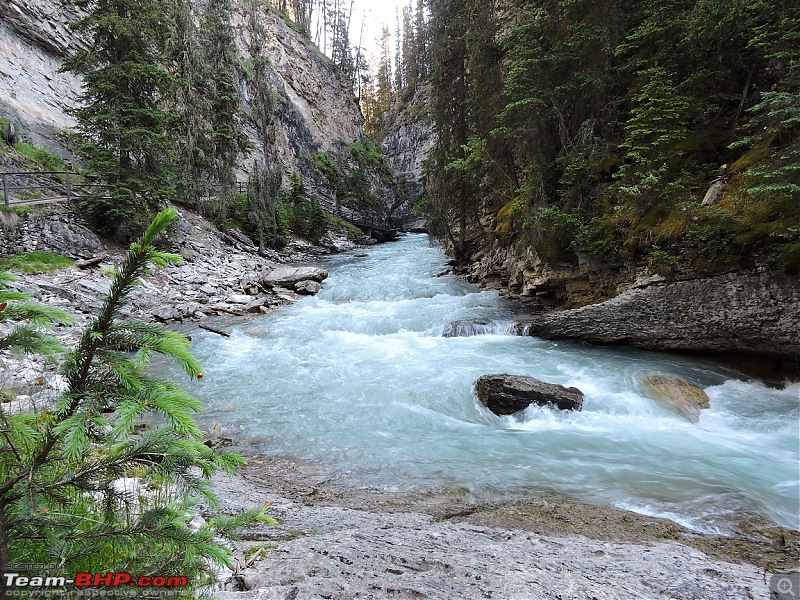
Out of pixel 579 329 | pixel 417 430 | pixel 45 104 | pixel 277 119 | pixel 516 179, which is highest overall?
pixel 277 119

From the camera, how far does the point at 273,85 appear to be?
37.7m

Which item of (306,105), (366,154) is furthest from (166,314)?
(366,154)

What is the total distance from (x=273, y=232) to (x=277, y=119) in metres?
17.7

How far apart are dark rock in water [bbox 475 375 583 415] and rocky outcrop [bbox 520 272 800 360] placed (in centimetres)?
334

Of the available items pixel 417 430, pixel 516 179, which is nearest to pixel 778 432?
pixel 417 430

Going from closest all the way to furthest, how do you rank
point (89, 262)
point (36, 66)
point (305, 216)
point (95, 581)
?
point (95, 581)
point (89, 262)
point (36, 66)
point (305, 216)

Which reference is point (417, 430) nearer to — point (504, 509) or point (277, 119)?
point (504, 509)

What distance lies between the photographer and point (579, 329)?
34.4 feet

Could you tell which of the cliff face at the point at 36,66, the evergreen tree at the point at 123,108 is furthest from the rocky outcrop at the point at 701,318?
the cliff face at the point at 36,66

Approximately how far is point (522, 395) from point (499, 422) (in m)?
0.64

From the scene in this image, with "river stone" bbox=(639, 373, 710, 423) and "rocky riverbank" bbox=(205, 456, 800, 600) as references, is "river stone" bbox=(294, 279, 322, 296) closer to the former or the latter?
"rocky riverbank" bbox=(205, 456, 800, 600)

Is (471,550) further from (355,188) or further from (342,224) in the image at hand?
(355,188)

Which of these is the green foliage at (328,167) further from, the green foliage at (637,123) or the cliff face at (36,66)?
the green foliage at (637,123)

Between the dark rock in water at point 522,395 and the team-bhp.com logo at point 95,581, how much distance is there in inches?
247
